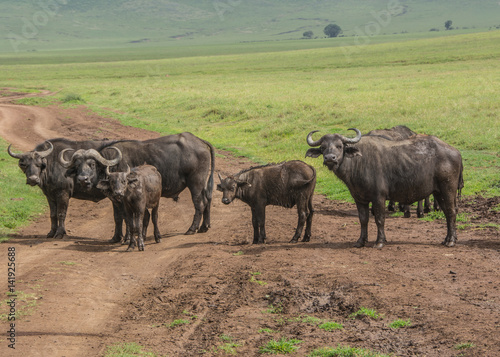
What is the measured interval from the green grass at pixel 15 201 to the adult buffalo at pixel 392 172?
7.76m

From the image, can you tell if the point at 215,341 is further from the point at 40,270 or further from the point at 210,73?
the point at 210,73

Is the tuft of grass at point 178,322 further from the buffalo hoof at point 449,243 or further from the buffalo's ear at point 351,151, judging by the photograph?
the buffalo hoof at point 449,243

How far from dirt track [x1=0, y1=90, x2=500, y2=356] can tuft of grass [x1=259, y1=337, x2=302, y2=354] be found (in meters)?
0.11

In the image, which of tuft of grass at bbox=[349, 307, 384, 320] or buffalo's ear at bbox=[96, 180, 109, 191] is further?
buffalo's ear at bbox=[96, 180, 109, 191]

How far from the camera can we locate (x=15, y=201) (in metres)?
17.7

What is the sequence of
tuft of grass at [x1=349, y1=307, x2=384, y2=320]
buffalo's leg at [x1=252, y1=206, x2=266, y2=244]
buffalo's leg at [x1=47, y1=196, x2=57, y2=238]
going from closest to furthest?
tuft of grass at [x1=349, y1=307, x2=384, y2=320], buffalo's leg at [x1=252, y1=206, x2=266, y2=244], buffalo's leg at [x1=47, y1=196, x2=57, y2=238]

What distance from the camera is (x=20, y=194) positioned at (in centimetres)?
1862

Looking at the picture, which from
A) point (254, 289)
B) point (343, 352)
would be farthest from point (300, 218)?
point (343, 352)

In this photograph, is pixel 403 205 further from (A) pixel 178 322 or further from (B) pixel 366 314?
(A) pixel 178 322

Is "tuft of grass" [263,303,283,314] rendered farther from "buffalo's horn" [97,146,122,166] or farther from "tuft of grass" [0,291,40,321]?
"buffalo's horn" [97,146,122,166]

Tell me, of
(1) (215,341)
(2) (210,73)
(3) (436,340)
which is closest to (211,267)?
(1) (215,341)

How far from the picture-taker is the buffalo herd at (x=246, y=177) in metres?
12.9

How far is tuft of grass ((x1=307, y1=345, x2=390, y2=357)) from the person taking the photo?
307 inches

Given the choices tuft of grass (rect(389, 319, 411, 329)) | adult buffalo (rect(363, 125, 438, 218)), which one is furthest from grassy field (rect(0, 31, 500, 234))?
tuft of grass (rect(389, 319, 411, 329))
